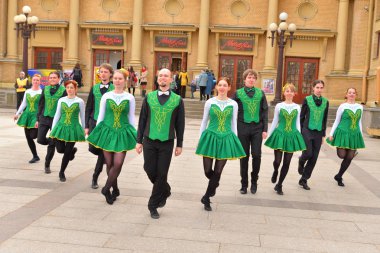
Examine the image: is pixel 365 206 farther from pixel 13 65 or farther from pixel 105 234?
pixel 13 65

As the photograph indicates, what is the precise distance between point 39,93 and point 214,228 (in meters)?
5.24

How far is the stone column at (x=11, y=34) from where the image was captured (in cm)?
2992

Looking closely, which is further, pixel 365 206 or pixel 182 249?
pixel 365 206

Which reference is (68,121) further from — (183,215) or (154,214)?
(183,215)

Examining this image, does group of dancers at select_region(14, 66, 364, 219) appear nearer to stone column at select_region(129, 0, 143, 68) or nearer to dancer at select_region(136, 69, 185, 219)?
dancer at select_region(136, 69, 185, 219)

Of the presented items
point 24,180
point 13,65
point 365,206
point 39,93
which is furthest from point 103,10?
point 365,206

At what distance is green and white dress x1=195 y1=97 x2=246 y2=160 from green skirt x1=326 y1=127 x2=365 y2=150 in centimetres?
279

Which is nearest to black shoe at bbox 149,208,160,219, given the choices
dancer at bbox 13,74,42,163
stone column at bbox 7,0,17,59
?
dancer at bbox 13,74,42,163

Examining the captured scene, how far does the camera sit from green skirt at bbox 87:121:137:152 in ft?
20.1

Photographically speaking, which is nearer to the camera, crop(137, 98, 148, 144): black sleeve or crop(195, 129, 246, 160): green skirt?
crop(137, 98, 148, 144): black sleeve

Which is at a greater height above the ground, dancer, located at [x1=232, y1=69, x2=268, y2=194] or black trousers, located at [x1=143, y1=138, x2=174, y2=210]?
dancer, located at [x1=232, y1=69, x2=268, y2=194]

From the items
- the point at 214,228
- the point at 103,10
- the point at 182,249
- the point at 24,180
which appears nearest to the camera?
the point at 182,249

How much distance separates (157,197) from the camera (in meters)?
5.75

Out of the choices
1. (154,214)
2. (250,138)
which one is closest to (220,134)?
(250,138)
